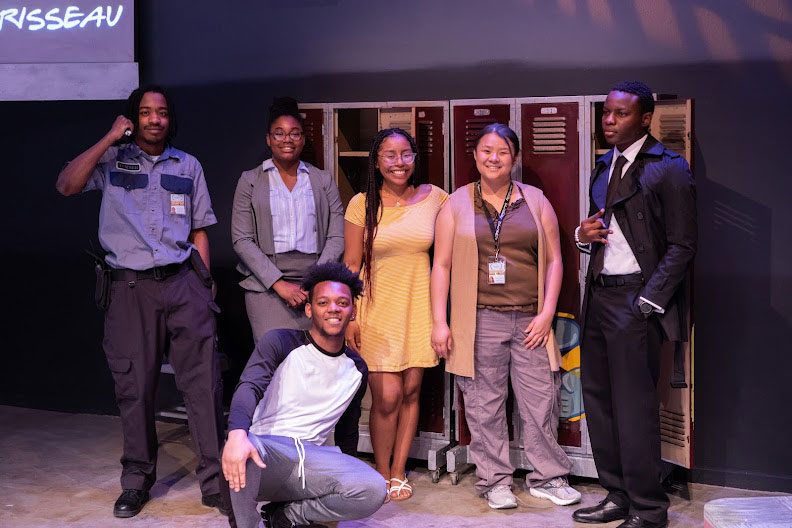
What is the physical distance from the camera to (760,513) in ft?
7.53

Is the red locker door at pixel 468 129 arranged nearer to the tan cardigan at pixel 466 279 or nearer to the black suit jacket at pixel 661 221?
the tan cardigan at pixel 466 279

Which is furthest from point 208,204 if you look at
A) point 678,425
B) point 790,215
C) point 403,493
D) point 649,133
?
point 790,215

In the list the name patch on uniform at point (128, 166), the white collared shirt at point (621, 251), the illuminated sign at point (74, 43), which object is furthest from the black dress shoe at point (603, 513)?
the illuminated sign at point (74, 43)

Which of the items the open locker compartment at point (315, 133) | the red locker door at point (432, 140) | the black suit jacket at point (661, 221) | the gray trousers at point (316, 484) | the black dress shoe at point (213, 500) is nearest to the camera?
the gray trousers at point (316, 484)

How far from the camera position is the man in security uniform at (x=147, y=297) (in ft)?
13.8

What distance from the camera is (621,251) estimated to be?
3873 mm

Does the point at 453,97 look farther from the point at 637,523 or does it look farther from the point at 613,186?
the point at 637,523

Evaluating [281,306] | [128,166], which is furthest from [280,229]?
[128,166]

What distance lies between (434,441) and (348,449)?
3.82 ft

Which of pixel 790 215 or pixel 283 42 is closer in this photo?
pixel 790 215

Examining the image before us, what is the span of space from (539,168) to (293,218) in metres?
1.19

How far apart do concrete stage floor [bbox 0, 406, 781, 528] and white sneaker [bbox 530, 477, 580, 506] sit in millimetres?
36

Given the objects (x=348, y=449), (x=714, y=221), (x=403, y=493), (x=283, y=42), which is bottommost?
(x=403, y=493)

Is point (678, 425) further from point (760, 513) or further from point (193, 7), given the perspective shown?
point (193, 7)
